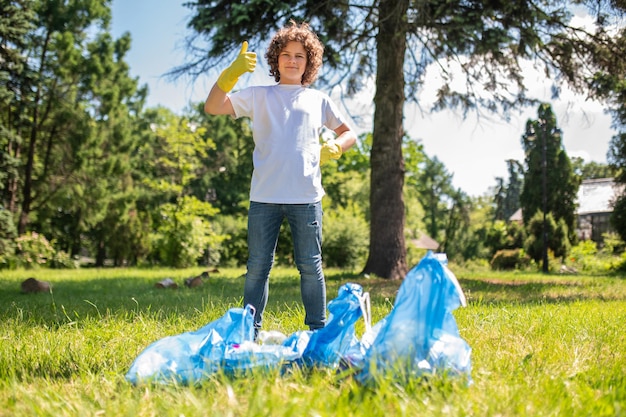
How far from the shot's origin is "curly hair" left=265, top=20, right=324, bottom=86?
9.78 feet

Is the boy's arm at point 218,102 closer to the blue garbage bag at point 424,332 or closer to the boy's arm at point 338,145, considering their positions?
the boy's arm at point 338,145

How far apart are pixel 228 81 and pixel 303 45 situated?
0.51 m

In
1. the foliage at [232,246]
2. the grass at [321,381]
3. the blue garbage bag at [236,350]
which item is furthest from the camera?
the foliage at [232,246]

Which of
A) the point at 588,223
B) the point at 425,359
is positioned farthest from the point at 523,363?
the point at 588,223

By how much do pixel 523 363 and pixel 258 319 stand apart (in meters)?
1.38

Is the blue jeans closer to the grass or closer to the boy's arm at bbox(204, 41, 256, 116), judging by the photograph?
the grass

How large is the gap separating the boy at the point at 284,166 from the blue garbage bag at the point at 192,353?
0.54 metres

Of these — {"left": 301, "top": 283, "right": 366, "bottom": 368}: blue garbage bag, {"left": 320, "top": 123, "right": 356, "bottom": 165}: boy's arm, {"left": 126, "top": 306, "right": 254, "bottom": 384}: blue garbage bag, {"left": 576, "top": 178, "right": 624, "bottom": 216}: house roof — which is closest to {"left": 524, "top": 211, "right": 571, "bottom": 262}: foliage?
{"left": 576, "top": 178, "right": 624, "bottom": 216}: house roof

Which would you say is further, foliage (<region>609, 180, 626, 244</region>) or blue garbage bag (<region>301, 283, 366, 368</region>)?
foliage (<region>609, 180, 626, 244</region>)

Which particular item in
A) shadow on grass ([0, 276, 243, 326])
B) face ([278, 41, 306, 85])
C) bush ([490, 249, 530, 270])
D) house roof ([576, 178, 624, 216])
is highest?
house roof ([576, 178, 624, 216])

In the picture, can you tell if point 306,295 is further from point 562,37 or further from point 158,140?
point 158,140

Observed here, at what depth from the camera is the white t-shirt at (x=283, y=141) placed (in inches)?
109

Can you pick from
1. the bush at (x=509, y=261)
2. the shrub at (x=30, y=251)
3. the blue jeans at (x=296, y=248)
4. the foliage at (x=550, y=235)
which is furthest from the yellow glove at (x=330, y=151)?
the foliage at (x=550, y=235)

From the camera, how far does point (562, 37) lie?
857cm
